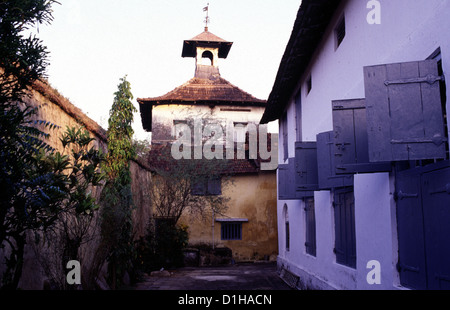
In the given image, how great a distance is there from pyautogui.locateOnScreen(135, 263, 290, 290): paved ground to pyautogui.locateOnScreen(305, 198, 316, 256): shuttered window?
167 centimetres

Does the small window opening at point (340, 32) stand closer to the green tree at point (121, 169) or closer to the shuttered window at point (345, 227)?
the shuttered window at point (345, 227)

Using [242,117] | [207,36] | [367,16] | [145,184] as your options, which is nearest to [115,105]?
[145,184]

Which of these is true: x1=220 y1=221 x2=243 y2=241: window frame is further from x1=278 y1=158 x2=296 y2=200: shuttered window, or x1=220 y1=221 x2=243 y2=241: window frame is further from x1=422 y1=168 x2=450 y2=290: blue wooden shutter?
x1=422 y1=168 x2=450 y2=290: blue wooden shutter

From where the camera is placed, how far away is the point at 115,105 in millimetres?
11430

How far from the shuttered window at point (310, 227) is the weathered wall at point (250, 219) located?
837 centimetres

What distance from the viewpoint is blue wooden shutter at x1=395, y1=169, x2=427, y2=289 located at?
480 cm

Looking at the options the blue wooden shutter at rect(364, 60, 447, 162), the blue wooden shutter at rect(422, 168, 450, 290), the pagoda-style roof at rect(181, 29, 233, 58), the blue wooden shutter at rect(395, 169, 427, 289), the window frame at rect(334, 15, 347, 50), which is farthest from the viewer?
the pagoda-style roof at rect(181, 29, 233, 58)

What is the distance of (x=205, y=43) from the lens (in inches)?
1048

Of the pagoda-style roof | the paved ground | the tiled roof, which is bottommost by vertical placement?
the paved ground

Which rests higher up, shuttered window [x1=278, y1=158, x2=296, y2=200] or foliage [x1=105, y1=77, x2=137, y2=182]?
foliage [x1=105, y1=77, x2=137, y2=182]

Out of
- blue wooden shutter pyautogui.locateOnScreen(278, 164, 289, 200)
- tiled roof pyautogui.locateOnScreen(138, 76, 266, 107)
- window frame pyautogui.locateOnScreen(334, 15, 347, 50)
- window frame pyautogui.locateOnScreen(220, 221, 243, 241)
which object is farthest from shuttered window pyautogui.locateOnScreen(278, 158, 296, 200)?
tiled roof pyautogui.locateOnScreen(138, 76, 266, 107)

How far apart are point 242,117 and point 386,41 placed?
60.3 feet
